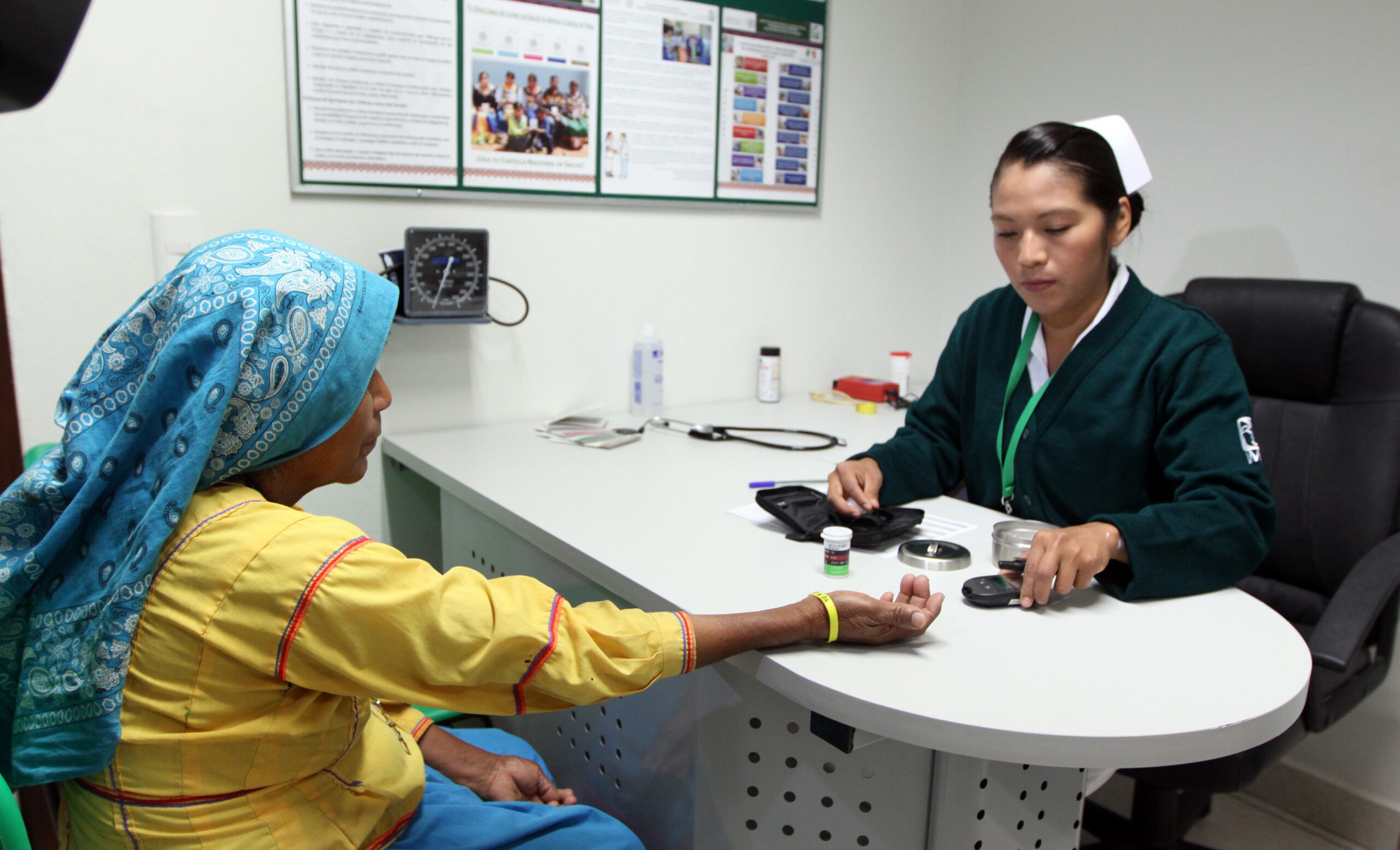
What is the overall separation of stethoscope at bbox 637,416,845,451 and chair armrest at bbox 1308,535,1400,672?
0.95m

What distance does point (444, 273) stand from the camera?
2.02 meters

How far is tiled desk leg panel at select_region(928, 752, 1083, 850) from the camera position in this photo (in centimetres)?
113

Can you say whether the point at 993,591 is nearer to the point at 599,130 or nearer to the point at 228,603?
the point at 228,603

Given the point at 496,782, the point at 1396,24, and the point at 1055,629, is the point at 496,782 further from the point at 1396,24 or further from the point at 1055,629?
the point at 1396,24

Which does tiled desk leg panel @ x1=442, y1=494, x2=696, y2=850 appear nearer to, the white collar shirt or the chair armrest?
the white collar shirt

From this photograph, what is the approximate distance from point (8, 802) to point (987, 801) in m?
1.00

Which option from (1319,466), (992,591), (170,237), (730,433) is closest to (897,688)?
(992,591)

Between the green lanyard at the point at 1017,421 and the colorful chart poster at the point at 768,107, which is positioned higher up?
the colorful chart poster at the point at 768,107

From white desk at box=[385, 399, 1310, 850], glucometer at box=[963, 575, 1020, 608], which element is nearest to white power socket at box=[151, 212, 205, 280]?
white desk at box=[385, 399, 1310, 850]

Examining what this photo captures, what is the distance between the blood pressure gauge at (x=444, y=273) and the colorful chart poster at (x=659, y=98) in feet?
1.29

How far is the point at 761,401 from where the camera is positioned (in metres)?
2.60

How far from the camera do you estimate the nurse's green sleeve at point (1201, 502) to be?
121 centimetres

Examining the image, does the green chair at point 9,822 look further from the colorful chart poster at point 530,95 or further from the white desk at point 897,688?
the colorful chart poster at point 530,95

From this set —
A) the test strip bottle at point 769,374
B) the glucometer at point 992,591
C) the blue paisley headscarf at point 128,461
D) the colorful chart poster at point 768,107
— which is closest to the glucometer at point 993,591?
the glucometer at point 992,591
